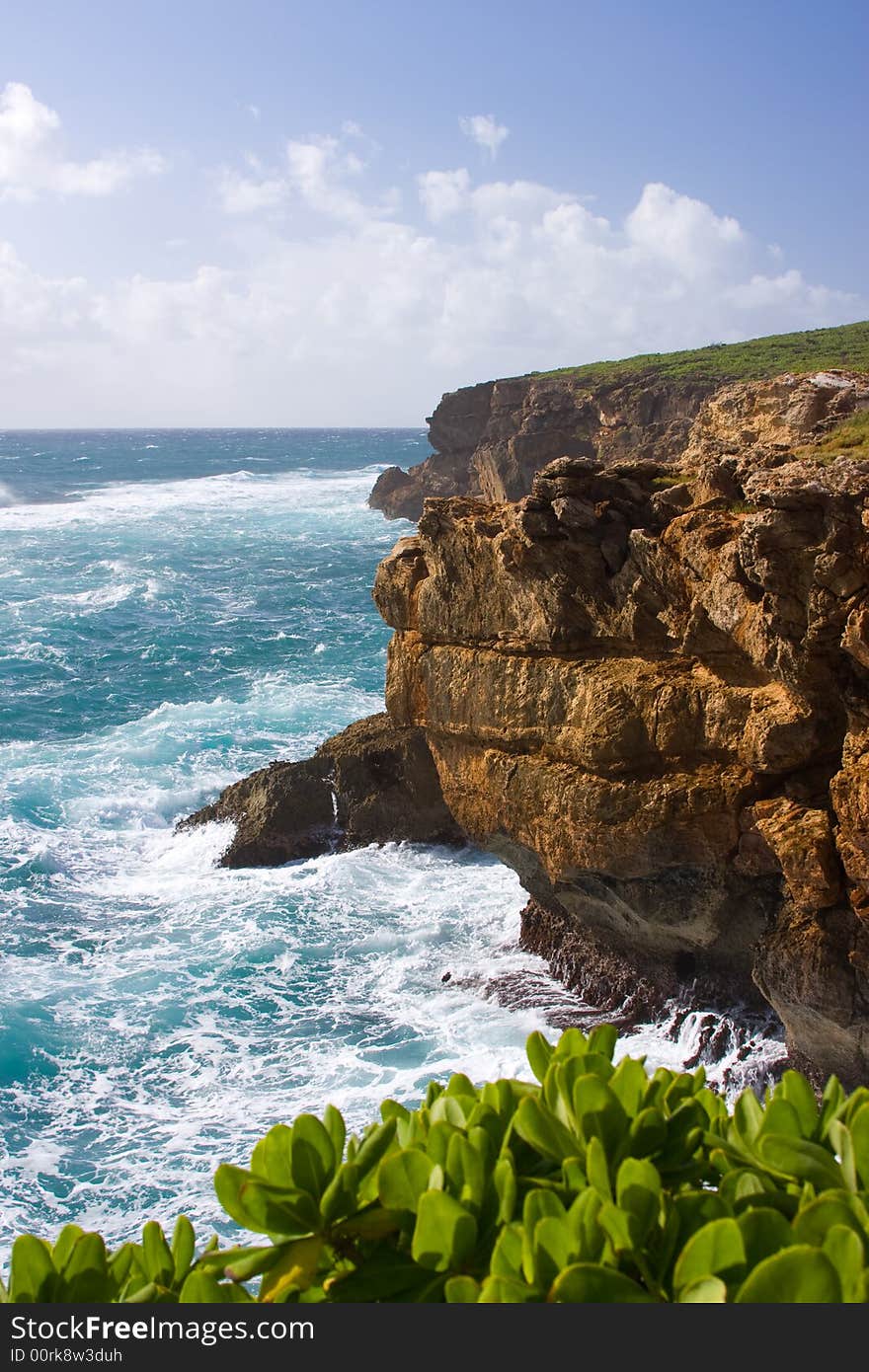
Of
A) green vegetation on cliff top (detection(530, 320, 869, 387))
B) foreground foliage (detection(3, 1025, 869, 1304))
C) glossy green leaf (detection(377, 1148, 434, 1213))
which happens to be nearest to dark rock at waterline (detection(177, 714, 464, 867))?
foreground foliage (detection(3, 1025, 869, 1304))

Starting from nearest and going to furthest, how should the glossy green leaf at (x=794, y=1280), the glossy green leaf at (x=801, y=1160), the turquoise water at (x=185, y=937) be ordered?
the glossy green leaf at (x=794, y=1280), the glossy green leaf at (x=801, y=1160), the turquoise water at (x=185, y=937)

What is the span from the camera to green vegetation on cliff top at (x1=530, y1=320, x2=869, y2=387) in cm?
5047

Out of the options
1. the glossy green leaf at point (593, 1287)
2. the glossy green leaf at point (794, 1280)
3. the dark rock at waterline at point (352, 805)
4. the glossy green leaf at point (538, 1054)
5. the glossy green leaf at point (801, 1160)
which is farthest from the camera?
the dark rock at waterline at point (352, 805)

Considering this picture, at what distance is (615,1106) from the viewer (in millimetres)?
4230

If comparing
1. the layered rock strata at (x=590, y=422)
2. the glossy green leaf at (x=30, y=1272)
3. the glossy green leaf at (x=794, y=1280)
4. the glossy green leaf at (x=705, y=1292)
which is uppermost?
the layered rock strata at (x=590, y=422)

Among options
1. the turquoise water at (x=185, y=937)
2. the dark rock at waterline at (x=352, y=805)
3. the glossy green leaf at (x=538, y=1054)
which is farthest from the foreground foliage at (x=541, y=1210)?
the dark rock at waterline at (x=352, y=805)

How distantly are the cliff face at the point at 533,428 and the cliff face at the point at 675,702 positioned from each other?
22.5 meters

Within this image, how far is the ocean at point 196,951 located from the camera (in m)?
14.3

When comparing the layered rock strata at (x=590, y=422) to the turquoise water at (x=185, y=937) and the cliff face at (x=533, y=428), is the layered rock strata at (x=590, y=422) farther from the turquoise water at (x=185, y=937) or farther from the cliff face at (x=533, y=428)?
the turquoise water at (x=185, y=937)

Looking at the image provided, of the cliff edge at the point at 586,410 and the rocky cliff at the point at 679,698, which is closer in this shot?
the rocky cliff at the point at 679,698

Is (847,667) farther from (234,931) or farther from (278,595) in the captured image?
(278,595)

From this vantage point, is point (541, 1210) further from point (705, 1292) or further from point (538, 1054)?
point (538, 1054)

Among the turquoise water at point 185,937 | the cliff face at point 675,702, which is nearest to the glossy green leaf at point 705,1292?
the cliff face at point 675,702

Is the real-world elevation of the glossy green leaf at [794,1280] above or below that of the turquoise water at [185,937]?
above
